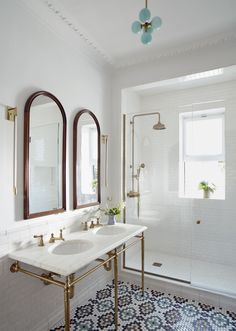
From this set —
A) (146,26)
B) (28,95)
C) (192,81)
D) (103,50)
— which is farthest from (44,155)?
(192,81)

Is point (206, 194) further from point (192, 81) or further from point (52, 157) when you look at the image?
point (52, 157)

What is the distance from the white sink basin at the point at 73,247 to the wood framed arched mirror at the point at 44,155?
0.97 ft

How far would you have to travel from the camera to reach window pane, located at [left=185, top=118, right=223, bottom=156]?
3.15 metres

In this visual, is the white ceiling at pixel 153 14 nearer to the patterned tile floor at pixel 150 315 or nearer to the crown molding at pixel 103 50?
the crown molding at pixel 103 50

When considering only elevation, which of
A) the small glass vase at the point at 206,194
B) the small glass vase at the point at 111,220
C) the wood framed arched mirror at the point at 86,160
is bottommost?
the small glass vase at the point at 111,220

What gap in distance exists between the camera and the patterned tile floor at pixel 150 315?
1944 millimetres

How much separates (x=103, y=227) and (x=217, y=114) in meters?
2.19

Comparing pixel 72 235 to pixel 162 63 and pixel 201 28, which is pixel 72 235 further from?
pixel 201 28

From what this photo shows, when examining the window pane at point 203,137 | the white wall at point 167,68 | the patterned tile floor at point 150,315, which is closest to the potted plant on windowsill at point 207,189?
the window pane at point 203,137

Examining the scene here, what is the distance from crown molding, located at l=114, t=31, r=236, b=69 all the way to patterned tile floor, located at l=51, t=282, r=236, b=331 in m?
2.67

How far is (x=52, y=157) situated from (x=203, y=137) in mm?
2232

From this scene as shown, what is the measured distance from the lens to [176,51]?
8.06ft

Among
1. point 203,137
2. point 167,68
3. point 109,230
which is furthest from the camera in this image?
point 203,137

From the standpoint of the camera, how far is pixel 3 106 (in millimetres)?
1597
